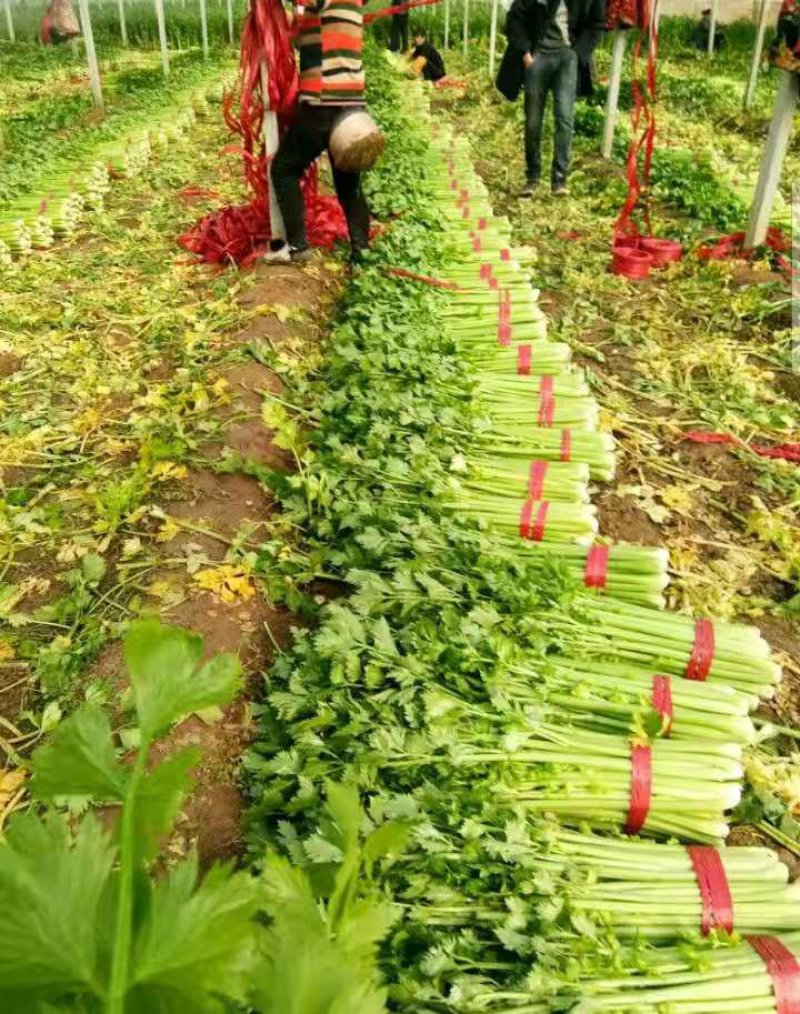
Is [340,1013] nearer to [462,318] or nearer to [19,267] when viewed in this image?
[462,318]

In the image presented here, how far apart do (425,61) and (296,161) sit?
15796 mm

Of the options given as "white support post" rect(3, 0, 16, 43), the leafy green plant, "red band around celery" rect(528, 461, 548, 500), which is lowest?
"red band around celery" rect(528, 461, 548, 500)

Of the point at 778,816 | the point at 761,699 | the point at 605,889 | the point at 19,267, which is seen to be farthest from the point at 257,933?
the point at 19,267

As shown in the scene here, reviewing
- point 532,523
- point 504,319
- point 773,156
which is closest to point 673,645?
point 532,523

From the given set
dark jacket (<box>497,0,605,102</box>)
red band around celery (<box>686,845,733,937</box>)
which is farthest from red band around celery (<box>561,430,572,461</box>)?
dark jacket (<box>497,0,605,102</box>)

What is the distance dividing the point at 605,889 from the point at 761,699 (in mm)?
1509

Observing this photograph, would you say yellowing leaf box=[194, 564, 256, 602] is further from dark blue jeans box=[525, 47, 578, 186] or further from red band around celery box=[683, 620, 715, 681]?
dark blue jeans box=[525, 47, 578, 186]

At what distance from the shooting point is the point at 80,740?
80 cm

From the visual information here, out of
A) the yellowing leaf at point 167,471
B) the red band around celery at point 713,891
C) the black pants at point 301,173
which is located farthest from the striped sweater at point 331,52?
the red band around celery at point 713,891

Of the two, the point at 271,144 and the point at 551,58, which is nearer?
the point at 271,144

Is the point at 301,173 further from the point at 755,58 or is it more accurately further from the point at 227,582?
the point at 755,58

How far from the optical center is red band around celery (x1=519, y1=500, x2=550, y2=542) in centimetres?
357

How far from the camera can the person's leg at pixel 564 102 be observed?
920 centimetres

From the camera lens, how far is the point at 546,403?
14.7ft
